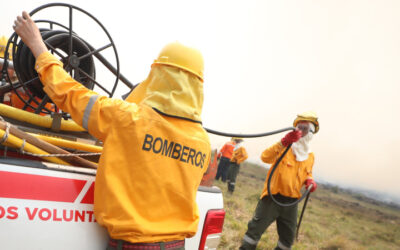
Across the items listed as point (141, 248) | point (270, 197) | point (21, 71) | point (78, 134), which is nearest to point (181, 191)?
point (141, 248)

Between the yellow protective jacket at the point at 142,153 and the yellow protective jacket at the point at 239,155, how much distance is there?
33.9 feet

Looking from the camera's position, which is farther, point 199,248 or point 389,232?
point 389,232

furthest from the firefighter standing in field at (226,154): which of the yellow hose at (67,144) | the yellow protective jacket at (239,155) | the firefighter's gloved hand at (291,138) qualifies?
the yellow hose at (67,144)

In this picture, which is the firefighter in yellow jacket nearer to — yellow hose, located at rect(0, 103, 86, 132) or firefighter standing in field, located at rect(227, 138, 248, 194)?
yellow hose, located at rect(0, 103, 86, 132)

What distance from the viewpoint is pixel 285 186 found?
3.89 m

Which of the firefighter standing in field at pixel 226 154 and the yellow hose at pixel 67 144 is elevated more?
the yellow hose at pixel 67 144

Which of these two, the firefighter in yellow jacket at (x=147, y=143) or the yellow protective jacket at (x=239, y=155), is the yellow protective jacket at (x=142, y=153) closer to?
the firefighter in yellow jacket at (x=147, y=143)

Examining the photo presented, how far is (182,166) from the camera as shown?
148 centimetres

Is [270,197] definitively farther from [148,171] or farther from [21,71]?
[21,71]

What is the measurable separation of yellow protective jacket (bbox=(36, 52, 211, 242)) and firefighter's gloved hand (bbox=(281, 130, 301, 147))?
7.85 ft

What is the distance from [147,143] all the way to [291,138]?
269cm

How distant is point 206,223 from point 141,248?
0.56 metres

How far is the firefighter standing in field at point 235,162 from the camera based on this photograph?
1128 cm

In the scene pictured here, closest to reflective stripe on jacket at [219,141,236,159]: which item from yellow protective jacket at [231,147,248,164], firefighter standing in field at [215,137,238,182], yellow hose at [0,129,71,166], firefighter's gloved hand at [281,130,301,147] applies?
firefighter standing in field at [215,137,238,182]
